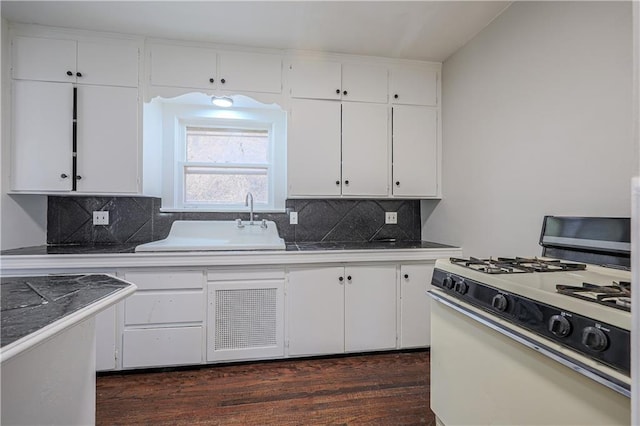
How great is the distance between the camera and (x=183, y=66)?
235 centimetres

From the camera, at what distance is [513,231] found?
1.92m

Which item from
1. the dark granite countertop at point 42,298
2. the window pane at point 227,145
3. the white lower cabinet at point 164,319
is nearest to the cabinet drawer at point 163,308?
the white lower cabinet at point 164,319

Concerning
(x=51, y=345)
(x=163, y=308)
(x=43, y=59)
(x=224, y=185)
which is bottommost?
(x=163, y=308)

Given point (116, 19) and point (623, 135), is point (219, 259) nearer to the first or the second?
point (116, 19)

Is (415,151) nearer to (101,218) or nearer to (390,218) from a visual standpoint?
(390,218)

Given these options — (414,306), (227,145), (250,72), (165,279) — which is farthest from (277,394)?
(250,72)

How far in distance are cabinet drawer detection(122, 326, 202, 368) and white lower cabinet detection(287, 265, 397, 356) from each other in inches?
26.9

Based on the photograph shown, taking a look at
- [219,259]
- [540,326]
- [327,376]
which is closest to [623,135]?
[540,326]

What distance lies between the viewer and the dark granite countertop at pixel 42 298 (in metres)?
0.69

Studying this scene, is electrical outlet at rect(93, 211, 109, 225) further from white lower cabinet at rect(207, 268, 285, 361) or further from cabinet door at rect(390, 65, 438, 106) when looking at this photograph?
cabinet door at rect(390, 65, 438, 106)

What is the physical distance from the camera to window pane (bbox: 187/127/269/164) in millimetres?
2785

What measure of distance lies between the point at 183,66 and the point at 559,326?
2.72 metres

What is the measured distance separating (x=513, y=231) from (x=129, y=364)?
2.70 meters

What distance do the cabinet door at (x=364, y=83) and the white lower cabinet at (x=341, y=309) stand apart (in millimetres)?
1448
